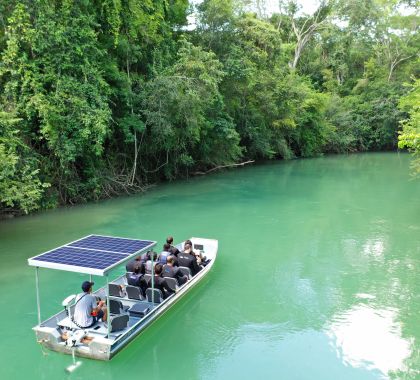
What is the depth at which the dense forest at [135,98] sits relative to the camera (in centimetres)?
1512

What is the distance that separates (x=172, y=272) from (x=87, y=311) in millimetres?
2199

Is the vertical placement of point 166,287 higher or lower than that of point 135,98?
lower

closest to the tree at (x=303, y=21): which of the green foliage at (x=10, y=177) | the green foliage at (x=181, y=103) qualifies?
the green foliage at (x=181, y=103)

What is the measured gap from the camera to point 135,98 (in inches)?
789

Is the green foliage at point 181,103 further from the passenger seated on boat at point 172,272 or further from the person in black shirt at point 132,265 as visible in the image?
the passenger seated on boat at point 172,272

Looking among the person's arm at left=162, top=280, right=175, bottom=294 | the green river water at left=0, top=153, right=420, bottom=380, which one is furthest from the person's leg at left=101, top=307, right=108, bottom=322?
the person's arm at left=162, top=280, right=175, bottom=294

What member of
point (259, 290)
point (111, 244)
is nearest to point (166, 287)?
point (111, 244)

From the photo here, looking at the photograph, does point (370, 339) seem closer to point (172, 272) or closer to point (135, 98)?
point (172, 272)

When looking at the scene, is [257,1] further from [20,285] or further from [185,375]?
[185,375]

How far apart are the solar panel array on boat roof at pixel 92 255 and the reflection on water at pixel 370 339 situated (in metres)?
3.80

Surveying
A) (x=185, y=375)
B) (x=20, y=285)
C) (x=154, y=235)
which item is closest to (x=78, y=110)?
(x=154, y=235)

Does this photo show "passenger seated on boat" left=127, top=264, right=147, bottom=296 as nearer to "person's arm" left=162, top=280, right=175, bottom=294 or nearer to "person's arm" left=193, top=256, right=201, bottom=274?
"person's arm" left=162, top=280, right=175, bottom=294

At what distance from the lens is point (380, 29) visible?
143 feet

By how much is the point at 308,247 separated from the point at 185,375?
725 cm
